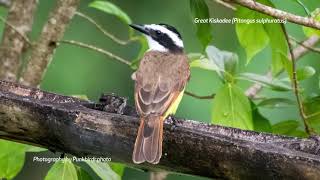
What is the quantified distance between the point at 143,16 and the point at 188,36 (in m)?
0.45

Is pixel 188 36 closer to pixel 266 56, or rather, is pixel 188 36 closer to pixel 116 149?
pixel 266 56

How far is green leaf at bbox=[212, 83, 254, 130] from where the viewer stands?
4.21 m

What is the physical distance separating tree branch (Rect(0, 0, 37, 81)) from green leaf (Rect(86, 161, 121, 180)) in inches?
52.4

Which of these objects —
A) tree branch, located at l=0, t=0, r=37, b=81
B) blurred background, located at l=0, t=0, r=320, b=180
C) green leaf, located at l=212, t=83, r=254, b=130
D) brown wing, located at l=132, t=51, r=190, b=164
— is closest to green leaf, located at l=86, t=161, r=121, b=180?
brown wing, located at l=132, t=51, r=190, b=164

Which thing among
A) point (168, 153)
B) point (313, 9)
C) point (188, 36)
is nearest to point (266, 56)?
point (188, 36)

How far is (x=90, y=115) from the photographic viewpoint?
136 inches

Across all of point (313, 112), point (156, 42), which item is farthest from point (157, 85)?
point (313, 112)

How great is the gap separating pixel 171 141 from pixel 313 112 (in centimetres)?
118

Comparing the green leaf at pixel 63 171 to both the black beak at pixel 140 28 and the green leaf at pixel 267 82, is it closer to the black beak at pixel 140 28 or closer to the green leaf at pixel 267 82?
the green leaf at pixel 267 82

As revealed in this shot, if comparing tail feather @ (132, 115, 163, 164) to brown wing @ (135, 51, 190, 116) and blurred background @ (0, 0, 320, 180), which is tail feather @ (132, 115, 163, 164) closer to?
brown wing @ (135, 51, 190, 116)

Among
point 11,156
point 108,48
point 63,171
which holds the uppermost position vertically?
point 108,48

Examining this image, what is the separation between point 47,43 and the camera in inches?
197

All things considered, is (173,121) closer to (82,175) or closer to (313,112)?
(82,175)

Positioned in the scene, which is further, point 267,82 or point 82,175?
point 267,82
